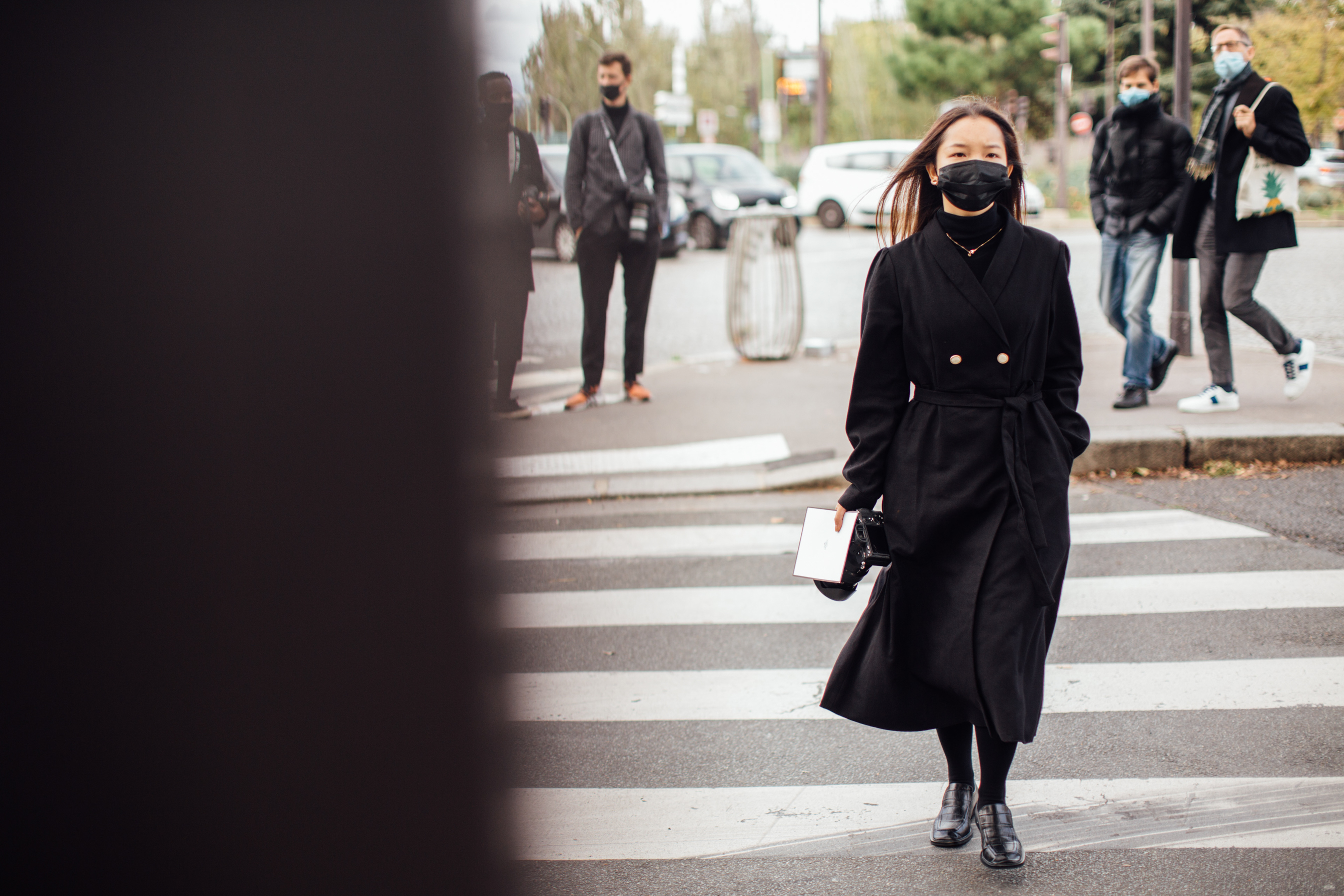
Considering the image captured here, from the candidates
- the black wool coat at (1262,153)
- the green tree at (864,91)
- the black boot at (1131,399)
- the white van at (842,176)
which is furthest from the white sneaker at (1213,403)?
the green tree at (864,91)

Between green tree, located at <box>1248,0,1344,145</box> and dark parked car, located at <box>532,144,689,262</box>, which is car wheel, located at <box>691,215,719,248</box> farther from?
dark parked car, located at <box>532,144,689,262</box>

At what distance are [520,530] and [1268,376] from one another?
5255 mm

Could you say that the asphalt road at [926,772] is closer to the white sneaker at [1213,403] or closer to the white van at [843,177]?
the white sneaker at [1213,403]

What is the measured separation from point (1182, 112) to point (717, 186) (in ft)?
48.6

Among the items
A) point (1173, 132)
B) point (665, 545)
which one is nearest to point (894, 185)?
point (665, 545)

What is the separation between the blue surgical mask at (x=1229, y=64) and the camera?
665 cm

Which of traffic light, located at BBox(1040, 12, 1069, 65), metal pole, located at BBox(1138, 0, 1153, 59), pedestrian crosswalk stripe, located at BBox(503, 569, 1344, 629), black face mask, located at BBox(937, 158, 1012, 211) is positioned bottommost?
pedestrian crosswalk stripe, located at BBox(503, 569, 1344, 629)

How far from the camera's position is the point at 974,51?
134ft

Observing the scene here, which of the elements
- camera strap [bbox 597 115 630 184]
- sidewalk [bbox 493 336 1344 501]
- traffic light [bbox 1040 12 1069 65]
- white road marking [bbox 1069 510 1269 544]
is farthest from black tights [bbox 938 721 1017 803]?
traffic light [bbox 1040 12 1069 65]

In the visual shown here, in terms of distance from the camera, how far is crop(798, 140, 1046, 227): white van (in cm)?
2631

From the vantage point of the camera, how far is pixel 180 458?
969 millimetres

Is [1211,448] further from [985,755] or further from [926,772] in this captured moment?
[985,755]

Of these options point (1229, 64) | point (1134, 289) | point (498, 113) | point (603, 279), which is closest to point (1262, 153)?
point (1229, 64)

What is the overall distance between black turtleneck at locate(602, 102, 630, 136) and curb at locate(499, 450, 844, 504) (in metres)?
2.59
